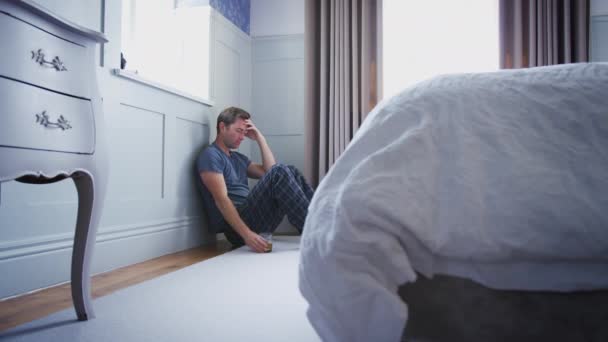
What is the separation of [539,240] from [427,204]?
18cm

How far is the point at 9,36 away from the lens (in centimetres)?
98

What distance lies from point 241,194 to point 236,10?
1.56 m

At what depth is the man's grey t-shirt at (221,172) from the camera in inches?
101

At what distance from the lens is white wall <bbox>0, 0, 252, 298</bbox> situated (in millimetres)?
1575

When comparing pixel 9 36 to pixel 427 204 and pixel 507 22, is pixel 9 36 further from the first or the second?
pixel 507 22

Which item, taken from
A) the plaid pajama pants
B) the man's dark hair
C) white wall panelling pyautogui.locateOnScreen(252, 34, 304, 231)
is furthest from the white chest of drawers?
white wall panelling pyautogui.locateOnScreen(252, 34, 304, 231)

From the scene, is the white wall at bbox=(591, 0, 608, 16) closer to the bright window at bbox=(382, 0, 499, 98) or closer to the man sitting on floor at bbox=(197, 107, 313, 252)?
the bright window at bbox=(382, 0, 499, 98)

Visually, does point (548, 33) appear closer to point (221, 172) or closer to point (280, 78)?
point (280, 78)

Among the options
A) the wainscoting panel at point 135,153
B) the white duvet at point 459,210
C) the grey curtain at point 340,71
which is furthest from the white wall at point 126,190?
the white duvet at point 459,210

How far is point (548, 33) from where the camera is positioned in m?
3.22

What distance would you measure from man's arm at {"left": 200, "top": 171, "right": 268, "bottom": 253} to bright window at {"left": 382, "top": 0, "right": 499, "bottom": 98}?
1656 mm

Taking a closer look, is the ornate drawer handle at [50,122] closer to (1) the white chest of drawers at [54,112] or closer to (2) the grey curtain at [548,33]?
(1) the white chest of drawers at [54,112]

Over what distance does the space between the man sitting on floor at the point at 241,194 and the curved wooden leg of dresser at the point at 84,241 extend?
121 centimetres

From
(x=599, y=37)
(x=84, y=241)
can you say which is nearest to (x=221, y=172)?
(x=84, y=241)
